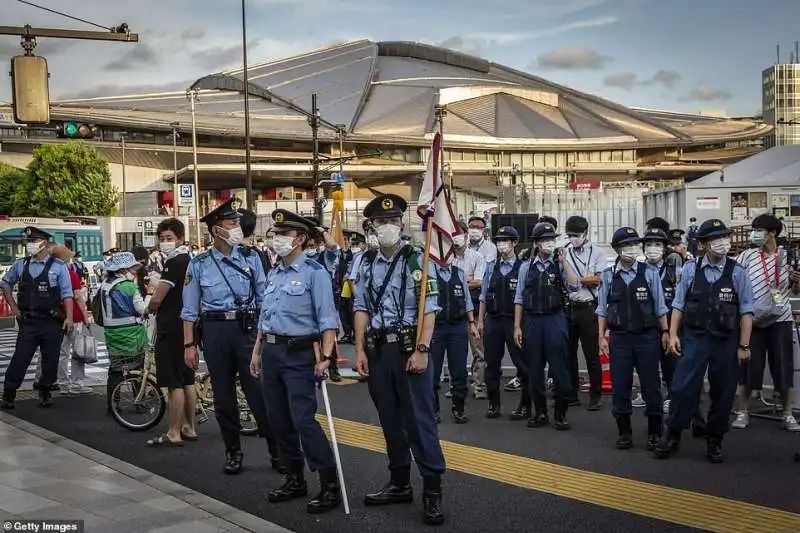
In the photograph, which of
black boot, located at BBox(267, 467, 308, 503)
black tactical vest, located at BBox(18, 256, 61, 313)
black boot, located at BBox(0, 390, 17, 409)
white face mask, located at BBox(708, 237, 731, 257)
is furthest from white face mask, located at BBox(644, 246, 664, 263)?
black boot, located at BBox(0, 390, 17, 409)

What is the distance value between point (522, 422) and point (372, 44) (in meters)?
119

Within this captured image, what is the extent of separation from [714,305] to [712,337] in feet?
0.89

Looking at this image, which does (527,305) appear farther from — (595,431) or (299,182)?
(299,182)

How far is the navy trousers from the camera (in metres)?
6.00

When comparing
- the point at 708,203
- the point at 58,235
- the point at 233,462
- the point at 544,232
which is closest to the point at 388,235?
the point at 233,462

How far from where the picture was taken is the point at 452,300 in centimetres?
955

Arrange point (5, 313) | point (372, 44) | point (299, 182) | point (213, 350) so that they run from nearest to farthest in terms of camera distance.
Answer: point (213, 350)
point (5, 313)
point (299, 182)
point (372, 44)

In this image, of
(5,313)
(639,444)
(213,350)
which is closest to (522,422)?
(639,444)

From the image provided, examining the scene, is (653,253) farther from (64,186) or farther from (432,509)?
(64,186)

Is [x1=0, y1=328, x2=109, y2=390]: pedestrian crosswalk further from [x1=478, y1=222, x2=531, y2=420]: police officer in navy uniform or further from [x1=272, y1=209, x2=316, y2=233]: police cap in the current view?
[x1=272, y1=209, x2=316, y2=233]: police cap

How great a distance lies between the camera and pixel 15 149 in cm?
7906

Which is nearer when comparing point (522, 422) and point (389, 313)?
point (389, 313)

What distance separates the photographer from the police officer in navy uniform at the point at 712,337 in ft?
24.4

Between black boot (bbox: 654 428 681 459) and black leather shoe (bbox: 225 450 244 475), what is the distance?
350 centimetres
